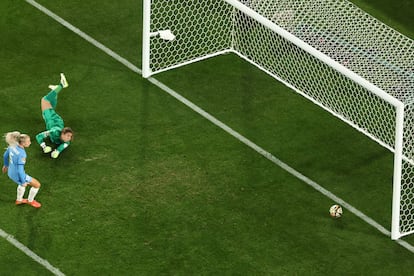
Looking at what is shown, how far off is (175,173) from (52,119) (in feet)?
6.42

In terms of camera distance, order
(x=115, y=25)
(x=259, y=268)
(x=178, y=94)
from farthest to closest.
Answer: (x=115, y=25) → (x=178, y=94) → (x=259, y=268)

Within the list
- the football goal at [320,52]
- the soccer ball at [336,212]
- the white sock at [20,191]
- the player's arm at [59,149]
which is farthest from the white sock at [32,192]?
the soccer ball at [336,212]

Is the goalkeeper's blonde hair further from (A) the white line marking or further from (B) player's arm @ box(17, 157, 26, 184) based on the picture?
(A) the white line marking

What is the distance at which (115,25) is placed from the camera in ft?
68.8

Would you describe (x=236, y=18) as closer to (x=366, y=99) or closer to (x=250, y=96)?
(x=250, y=96)

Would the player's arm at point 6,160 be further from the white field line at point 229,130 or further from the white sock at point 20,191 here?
the white field line at point 229,130

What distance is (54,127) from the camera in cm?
1803

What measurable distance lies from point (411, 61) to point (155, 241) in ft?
15.8

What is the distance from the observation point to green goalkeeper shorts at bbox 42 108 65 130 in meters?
18.1

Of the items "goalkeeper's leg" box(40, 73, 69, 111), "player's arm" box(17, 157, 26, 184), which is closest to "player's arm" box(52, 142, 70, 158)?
"goalkeeper's leg" box(40, 73, 69, 111)

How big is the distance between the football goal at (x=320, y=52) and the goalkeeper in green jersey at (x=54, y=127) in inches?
73.5

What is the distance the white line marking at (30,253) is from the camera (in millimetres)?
15992

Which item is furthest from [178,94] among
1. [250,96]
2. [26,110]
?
[26,110]

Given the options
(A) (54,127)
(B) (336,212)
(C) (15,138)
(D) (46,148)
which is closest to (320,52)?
(B) (336,212)
